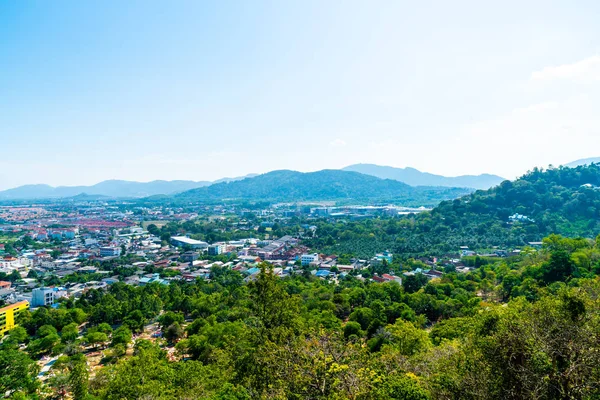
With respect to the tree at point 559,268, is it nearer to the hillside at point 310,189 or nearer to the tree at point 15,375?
the tree at point 15,375

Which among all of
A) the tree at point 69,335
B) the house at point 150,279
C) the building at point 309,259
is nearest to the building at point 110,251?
the house at point 150,279

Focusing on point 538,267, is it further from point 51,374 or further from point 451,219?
point 451,219

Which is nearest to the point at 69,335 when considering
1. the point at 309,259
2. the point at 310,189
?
the point at 309,259

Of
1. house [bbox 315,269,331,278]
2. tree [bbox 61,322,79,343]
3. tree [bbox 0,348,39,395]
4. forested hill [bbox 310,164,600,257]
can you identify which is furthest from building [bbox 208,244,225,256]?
tree [bbox 0,348,39,395]

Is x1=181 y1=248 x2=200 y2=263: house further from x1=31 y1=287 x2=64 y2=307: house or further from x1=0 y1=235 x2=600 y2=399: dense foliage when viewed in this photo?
x1=0 y1=235 x2=600 y2=399: dense foliage

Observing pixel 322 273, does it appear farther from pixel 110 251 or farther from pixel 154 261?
pixel 110 251

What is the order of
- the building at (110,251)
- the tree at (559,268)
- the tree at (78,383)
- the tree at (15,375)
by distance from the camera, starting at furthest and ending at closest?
the building at (110,251), the tree at (559,268), the tree at (15,375), the tree at (78,383)
